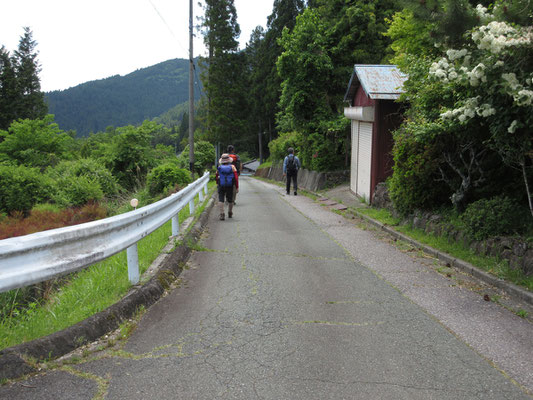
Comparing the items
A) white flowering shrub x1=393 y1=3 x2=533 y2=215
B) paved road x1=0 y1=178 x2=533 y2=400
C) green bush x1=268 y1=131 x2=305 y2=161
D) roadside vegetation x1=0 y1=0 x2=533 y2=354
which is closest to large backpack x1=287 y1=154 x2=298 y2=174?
roadside vegetation x1=0 y1=0 x2=533 y2=354

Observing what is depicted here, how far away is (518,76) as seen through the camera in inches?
223

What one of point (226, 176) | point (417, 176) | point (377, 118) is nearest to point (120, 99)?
point (377, 118)

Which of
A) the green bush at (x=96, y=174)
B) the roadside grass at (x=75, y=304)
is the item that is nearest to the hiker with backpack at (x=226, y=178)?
the roadside grass at (x=75, y=304)

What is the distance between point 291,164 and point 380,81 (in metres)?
5.65

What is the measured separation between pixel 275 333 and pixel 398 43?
37.1ft

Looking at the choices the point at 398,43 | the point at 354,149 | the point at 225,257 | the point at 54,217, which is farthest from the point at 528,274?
the point at 54,217

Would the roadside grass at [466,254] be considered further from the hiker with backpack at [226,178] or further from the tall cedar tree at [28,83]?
the tall cedar tree at [28,83]

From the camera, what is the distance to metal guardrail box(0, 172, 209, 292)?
3059mm

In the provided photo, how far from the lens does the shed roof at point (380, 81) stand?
44.8ft

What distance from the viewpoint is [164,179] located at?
1753 centimetres

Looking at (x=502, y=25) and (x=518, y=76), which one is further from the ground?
(x=502, y=25)

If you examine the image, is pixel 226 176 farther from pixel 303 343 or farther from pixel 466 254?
pixel 303 343

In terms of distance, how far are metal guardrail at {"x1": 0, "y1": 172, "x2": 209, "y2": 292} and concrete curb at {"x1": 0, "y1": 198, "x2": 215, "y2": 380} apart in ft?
1.10

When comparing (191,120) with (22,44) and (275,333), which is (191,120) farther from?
(22,44)
